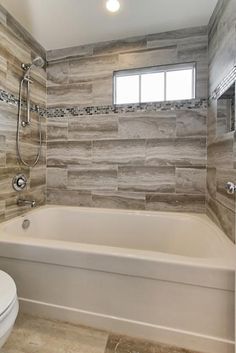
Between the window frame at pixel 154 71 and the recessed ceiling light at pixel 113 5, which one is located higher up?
the recessed ceiling light at pixel 113 5

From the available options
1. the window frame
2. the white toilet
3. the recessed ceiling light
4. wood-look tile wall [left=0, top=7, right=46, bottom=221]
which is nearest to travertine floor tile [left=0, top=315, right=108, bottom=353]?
the white toilet

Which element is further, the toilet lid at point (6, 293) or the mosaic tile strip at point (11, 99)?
the mosaic tile strip at point (11, 99)

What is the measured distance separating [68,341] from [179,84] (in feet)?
7.50

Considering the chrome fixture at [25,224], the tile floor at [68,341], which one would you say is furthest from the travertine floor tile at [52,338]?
the chrome fixture at [25,224]

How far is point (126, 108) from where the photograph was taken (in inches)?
85.4

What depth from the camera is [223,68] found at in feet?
4.99

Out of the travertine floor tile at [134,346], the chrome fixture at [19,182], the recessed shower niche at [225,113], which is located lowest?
the travertine floor tile at [134,346]

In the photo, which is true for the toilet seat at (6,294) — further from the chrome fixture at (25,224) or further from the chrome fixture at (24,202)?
the chrome fixture at (24,202)

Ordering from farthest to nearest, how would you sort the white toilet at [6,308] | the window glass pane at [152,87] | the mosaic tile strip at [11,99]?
the window glass pane at [152,87], the mosaic tile strip at [11,99], the white toilet at [6,308]

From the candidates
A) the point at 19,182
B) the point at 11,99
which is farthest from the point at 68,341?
the point at 11,99

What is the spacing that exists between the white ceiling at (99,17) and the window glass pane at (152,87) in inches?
16.2

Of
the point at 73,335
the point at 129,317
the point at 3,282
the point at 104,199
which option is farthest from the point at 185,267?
the point at 104,199

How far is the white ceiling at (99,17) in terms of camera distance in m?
1.69

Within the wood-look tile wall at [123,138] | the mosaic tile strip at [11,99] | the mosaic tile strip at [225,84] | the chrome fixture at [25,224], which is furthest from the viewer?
the wood-look tile wall at [123,138]
